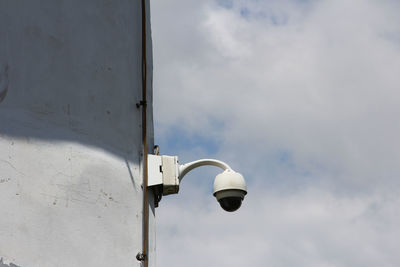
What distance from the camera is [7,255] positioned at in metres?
6.15

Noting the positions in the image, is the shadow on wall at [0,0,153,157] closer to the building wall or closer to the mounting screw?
the building wall

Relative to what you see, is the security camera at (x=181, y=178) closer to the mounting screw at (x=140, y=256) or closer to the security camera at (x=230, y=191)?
the security camera at (x=230, y=191)

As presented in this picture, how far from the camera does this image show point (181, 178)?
8.10 metres

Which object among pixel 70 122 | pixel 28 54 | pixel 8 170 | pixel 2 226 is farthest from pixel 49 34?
pixel 2 226

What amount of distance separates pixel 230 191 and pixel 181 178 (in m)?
0.60

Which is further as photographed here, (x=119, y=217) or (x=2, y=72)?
(x=119, y=217)

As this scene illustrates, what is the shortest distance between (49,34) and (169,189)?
1902mm

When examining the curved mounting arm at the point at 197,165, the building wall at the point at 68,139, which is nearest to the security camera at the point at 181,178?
the curved mounting arm at the point at 197,165

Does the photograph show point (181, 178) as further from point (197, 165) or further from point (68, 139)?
point (68, 139)

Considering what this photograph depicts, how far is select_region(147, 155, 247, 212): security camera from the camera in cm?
777

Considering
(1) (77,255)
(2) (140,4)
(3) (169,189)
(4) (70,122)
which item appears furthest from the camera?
(2) (140,4)

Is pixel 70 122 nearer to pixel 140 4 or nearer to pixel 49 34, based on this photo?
pixel 49 34

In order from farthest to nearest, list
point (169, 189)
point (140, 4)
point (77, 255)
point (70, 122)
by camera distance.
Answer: point (140, 4) < point (169, 189) < point (70, 122) < point (77, 255)

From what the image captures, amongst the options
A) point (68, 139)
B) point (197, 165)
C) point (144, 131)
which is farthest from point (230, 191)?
point (68, 139)
